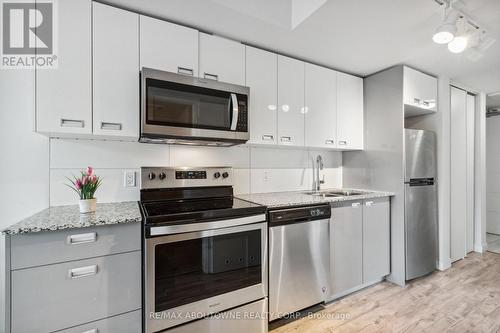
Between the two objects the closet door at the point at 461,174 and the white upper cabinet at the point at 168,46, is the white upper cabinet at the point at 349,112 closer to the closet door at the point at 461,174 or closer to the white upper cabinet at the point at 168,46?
the closet door at the point at 461,174

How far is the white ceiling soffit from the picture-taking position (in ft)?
5.17

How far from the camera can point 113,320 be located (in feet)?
4.01

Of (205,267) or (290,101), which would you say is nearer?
(205,267)

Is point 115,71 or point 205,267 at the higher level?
point 115,71

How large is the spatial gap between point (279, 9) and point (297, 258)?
1.92 m

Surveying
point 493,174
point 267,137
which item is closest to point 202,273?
point 267,137

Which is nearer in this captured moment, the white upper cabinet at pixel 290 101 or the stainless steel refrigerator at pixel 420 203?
the white upper cabinet at pixel 290 101

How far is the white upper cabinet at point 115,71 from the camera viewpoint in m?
1.46

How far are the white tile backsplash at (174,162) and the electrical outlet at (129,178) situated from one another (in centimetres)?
2

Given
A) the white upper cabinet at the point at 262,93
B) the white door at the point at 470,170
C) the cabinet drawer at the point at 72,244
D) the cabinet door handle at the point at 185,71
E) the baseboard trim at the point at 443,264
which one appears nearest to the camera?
the cabinet drawer at the point at 72,244

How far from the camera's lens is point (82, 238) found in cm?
116

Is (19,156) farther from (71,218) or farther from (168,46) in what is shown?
(168,46)

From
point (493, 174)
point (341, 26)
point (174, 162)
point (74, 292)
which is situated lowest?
point (74, 292)

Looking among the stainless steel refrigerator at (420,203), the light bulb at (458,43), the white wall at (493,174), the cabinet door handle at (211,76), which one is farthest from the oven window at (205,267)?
the white wall at (493,174)
